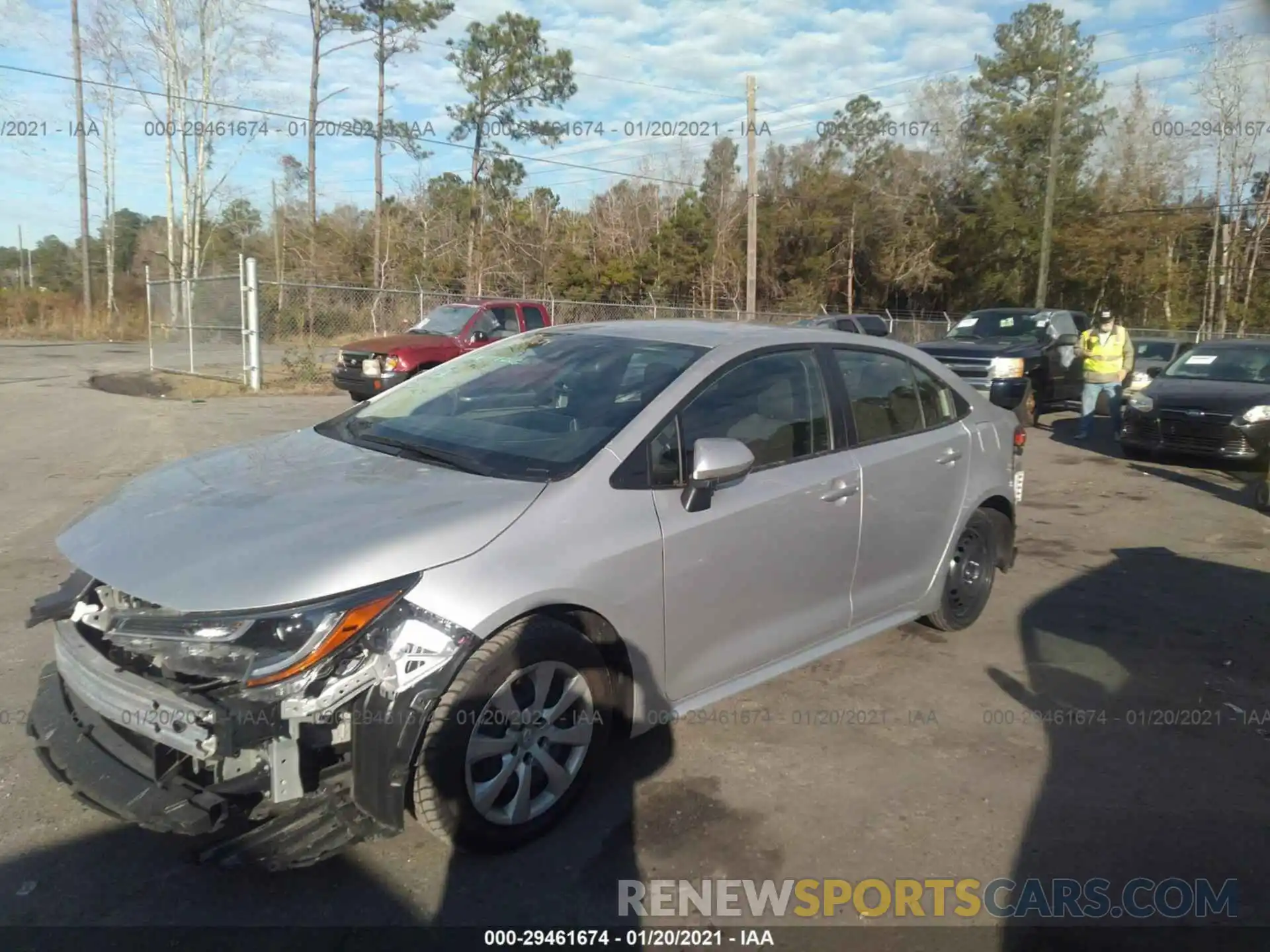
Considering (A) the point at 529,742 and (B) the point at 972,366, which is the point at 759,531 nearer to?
(A) the point at 529,742

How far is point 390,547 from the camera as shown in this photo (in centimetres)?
282

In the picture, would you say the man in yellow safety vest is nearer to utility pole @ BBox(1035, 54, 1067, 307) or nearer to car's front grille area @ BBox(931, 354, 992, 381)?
car's front grille area @ BBox(931, 354, 992, 381)

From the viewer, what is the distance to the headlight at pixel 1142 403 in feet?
36.1

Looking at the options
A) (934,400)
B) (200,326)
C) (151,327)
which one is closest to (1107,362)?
(934,400)

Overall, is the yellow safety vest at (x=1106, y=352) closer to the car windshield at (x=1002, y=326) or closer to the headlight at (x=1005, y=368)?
the headlight at (x=1005, y=368)

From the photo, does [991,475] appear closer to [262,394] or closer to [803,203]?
[262,394]

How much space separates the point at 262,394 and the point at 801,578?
15643mm

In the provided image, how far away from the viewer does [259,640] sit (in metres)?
2.67

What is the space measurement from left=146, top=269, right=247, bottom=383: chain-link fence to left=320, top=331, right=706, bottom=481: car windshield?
49.2 ft

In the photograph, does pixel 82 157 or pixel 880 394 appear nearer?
pixel 880 394

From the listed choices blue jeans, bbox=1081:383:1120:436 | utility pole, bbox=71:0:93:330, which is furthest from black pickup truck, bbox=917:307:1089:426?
utility pole, bbox=71:0:93:330

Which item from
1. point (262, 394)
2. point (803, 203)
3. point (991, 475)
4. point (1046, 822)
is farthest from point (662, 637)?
point (803, 203)

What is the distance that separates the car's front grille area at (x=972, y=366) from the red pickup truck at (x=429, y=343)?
6.16m

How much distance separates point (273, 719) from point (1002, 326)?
15147mm
